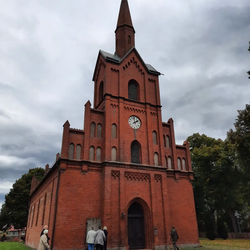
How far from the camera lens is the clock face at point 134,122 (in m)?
23.1

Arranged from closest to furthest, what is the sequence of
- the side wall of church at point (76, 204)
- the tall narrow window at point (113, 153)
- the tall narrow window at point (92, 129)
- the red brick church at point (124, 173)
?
the side wall of church at point (76, 204)
the red brick church at point (124, 173)
the tall narrow window at point (113, 153)
the tall narrow window at point (92, 129)

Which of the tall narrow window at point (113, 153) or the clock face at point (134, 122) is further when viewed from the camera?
the clock face at point (134, 122)

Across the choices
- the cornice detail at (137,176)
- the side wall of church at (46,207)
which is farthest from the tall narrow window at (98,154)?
the side wall of church at (46,207)

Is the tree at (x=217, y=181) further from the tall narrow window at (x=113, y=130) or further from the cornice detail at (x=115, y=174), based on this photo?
the cornice detail at (x=115, y=174)

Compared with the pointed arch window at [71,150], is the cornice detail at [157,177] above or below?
below

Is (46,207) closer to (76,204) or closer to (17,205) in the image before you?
(76,204)

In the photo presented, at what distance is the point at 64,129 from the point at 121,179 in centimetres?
658

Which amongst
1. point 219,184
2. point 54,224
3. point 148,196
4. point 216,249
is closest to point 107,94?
point 148,196

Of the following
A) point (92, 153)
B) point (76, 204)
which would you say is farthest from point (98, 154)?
point (76, 204)

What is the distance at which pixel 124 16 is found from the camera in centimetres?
3011

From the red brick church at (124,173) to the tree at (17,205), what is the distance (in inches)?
1103

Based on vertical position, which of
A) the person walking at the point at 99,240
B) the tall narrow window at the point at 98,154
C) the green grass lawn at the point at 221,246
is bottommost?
the green grass lawn at the point at 221,246

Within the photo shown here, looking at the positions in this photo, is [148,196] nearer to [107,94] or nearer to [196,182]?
[107,94]

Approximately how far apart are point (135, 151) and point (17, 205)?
36.3 metres
